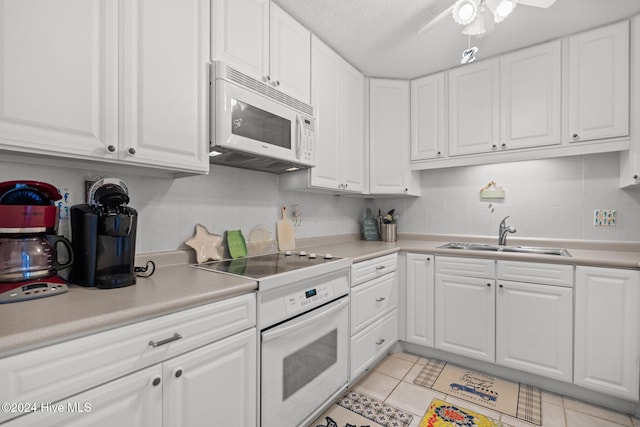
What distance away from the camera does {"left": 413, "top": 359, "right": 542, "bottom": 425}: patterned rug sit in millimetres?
1764

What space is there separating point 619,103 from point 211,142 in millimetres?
2534

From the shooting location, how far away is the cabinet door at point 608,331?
169 cm

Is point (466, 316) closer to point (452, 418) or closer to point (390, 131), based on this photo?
point (452, 418)

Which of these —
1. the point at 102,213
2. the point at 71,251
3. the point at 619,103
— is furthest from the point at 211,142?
the point at 619,103

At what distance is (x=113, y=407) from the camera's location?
83 cm

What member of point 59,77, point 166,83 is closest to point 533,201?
point 166,83

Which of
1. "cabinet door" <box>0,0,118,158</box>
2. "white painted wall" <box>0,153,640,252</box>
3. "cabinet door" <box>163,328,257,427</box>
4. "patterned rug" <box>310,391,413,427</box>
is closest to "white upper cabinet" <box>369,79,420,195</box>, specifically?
"white painted wall" <box>0,153,640,252</box>

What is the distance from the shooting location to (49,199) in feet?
3.52

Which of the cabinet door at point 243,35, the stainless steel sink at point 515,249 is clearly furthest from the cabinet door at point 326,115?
the stainless steel sink at point 515,249

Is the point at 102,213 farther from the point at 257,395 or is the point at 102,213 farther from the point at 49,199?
the point at 257,395

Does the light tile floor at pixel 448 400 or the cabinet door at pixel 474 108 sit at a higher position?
the cabinet door at pixel 474 108

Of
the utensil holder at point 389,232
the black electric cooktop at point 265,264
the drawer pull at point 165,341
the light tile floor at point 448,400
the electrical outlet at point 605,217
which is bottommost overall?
the light tile floor at point 448,400

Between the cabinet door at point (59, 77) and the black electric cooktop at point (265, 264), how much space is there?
28.2 inches

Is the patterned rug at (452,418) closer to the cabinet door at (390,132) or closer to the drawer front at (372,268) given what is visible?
the drawer front at (372,268)
